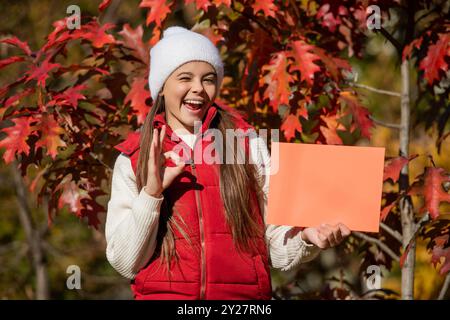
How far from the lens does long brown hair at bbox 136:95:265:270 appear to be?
8.00 ft

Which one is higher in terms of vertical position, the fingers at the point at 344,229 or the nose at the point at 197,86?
the nose at the point at 197,86

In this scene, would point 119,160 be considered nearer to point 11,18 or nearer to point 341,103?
point 341,103

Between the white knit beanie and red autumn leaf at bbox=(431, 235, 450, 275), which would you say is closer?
the white knit beanie

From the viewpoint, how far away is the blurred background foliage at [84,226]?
6.01 m

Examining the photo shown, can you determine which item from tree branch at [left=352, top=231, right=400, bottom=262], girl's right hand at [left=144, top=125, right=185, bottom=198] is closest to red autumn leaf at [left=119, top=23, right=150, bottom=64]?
girl's right hand at [left=144, top=125, right=185, bottom=198]

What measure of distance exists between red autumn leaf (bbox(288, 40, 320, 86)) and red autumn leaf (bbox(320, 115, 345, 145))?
0.76ft

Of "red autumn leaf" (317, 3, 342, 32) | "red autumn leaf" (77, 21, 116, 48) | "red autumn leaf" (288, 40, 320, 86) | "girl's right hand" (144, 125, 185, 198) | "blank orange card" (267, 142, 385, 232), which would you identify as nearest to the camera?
"girl's right hand" (144, 125, 185, 198)

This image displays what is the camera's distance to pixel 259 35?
10.5 ft

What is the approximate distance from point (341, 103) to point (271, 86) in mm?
408

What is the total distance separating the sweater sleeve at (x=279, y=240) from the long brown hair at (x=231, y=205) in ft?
0.16

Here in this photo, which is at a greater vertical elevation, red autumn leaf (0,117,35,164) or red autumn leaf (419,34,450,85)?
red autumn leaf (419,34,450,85)

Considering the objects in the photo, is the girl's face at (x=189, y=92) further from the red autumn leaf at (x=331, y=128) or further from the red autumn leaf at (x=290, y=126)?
the red autumn leaf at (x=331, y=128)

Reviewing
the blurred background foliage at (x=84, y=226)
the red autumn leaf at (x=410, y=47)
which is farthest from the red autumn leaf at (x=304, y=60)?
the blurred background foliage at (x=84, y=226)

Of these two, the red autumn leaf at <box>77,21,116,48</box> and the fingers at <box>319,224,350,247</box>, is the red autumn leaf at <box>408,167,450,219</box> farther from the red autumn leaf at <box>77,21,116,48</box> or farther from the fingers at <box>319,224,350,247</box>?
the red autumn leaf at <box>77,21,116,48</box>
